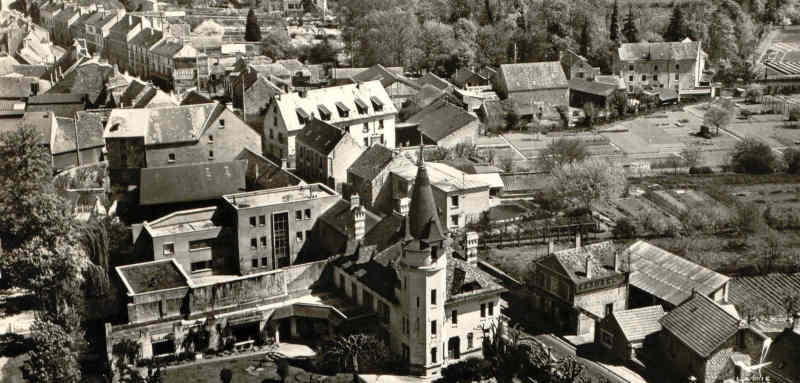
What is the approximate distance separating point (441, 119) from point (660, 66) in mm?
40901

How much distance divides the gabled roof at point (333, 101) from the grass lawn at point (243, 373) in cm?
3026

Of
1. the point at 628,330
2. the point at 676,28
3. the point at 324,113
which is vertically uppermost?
the point at 676,28

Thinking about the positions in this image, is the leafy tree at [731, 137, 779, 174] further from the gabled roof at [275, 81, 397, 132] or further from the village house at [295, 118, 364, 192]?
the village house at [295, 118, 364, 192]

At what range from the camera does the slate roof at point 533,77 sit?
106500mm

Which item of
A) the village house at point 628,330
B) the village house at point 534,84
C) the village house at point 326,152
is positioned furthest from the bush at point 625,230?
the village house at point 534,84

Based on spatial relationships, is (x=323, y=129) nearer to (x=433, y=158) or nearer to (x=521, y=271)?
(x=433, y=158)

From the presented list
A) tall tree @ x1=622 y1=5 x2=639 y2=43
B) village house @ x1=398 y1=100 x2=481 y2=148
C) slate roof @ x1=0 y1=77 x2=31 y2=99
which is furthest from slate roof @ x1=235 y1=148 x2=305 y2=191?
tall tree @ x1=622 y1=5 x2=639 y2=43

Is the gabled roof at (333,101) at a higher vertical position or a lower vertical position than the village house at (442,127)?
higher

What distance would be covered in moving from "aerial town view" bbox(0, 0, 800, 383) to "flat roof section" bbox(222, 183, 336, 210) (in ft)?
0.78

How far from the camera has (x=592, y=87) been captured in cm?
10906

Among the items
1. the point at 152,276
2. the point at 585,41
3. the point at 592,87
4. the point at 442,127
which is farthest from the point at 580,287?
the point at 585,41

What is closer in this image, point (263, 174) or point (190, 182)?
point (190, 182)

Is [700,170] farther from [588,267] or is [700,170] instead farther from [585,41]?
[585,41]

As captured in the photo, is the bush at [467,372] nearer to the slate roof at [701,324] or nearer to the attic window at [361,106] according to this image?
the slate roof at [701,324]
